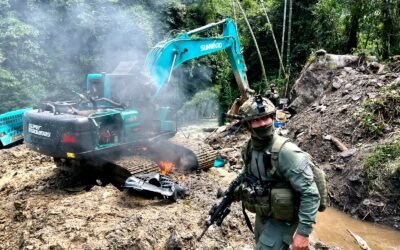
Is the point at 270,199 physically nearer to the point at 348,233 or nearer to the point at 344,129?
the point at 348,233

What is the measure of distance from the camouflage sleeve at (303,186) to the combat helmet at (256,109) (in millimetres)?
353

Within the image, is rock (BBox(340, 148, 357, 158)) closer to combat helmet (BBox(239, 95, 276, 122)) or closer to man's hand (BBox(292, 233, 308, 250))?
combat helmet (BBox(239, 95, 276, 122))

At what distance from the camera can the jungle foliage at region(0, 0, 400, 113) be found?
1283 cm

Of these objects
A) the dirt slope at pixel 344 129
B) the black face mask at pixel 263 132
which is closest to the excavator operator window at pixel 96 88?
the dirt slope at pixel 344 129

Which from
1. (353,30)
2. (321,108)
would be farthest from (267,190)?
(353,30)

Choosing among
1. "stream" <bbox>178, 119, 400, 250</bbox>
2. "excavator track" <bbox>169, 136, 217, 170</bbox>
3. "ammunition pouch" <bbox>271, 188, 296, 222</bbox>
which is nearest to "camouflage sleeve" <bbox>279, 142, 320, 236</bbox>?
"ammunition pouch" <bbox>271, 188, 296, 222</bbox>

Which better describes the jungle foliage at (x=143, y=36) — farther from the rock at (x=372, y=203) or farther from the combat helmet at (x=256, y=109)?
the combat helmet at (x=256, y=109)

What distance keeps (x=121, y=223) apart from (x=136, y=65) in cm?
331

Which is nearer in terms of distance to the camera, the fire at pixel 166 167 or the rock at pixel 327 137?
the fire at pixel 166 167

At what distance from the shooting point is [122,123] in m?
6.55

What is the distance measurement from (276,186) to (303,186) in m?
0.26

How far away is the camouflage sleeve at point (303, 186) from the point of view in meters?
2.80

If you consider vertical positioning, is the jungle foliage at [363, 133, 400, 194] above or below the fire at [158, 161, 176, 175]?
above

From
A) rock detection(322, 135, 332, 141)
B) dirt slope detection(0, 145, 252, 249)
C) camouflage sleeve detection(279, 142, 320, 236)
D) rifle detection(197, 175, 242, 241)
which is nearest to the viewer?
camouflage sleeve detection(279, 142, 320, 236)
